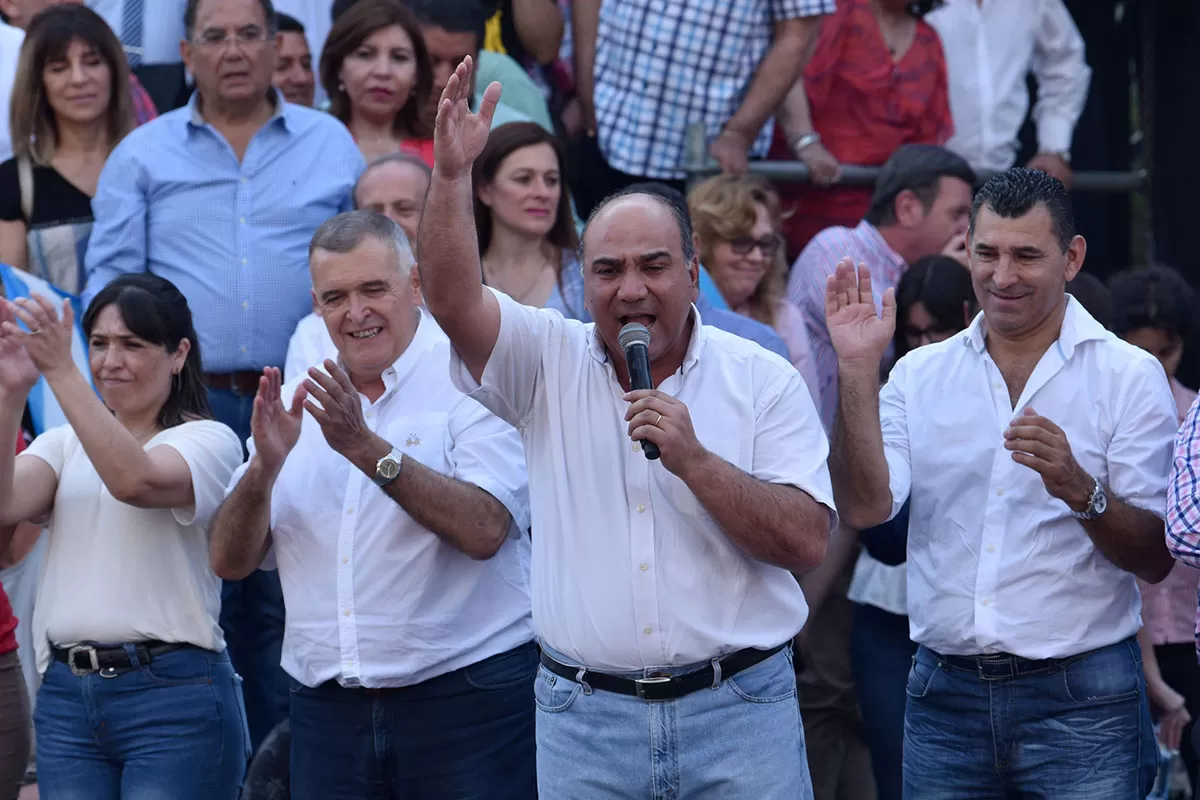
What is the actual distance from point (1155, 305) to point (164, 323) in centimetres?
328

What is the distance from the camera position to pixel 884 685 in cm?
514

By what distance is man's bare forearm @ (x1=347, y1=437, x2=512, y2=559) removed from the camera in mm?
4215

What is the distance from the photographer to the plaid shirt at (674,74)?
22.8 feet

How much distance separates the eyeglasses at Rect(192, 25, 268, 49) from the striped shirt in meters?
2.15

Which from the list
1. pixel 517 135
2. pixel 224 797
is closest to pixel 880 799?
pixel 224 797

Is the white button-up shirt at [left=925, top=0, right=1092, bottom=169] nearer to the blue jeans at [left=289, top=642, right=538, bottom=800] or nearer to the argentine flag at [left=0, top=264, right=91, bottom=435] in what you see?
the argentine flag at [left=0, top=264, right=91, bottom=435]

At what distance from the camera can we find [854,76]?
7207 millimetres

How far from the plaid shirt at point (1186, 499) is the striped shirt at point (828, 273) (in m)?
2.15

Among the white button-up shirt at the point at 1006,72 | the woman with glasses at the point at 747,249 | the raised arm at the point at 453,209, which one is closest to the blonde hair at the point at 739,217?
the woman with glasses at the point at 747,249

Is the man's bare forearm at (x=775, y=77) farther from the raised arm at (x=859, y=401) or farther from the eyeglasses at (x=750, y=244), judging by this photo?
the raised arm at (x=859, y=401)

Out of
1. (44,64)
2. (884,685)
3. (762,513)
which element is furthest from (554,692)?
(44,64)

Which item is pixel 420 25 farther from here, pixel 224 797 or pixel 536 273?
pixel 224 797

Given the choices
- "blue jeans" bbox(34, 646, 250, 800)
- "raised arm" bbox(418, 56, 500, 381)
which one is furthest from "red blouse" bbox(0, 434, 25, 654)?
"raised arm" bbox(418, 56, 500, 381)

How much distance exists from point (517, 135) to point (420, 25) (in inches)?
44.0
